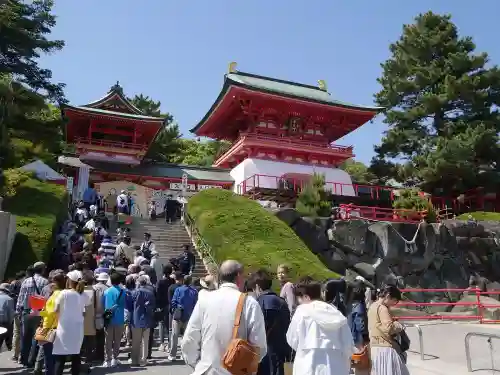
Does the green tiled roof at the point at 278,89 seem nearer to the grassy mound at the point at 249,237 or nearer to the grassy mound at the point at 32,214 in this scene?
the grassy mound at the point at 249,237

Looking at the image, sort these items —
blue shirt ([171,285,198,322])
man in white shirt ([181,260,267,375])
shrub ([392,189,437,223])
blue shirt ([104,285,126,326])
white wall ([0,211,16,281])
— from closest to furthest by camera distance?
man in white shirt ([181,260,267,375])
blue shirt ([104,285,126,326])
blue shirt ([171,285,198,322])
white wall ([0,211,16,281])
shrub ([392,189,437,223])

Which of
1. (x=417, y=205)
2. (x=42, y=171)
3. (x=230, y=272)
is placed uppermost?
(x=42, y=171)

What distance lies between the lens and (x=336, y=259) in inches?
796

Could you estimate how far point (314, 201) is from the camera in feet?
67.9

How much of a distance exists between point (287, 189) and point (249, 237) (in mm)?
9223

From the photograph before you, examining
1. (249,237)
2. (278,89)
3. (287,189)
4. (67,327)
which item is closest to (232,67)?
(278,89)

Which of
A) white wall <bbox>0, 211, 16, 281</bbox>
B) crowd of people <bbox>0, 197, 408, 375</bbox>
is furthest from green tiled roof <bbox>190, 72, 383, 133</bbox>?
crowd of people <bbox>0, 197, 408, 375</bbox>

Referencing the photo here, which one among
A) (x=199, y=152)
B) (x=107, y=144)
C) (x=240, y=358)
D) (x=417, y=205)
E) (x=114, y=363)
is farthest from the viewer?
(x=199, y=152)

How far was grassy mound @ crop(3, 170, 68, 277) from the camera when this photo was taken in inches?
506

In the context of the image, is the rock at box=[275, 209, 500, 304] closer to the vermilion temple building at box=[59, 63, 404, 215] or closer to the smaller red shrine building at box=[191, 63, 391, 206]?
the vermilion temple building at box=[59, 63, 404, 215]

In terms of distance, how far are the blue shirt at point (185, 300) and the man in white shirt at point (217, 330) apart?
4.71m

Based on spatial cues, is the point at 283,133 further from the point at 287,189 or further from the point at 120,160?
the point at 120,160

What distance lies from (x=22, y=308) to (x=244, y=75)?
27767mm

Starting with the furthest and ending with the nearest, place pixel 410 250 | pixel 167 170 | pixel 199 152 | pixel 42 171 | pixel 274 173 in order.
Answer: pixel 199 152, pixel 167 170, pixel 274 173, pixel 410 250, pixel 42 171
